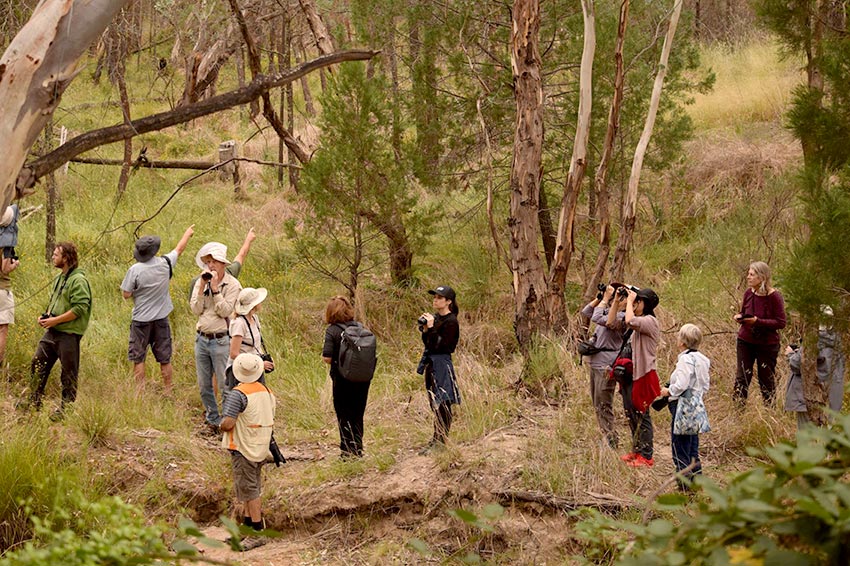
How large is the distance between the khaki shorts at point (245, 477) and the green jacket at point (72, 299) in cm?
238

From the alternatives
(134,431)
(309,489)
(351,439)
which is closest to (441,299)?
(351,439)

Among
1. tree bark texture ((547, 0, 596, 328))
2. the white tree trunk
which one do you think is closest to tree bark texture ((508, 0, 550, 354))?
tree bark texture ((547, 0, 596, 328))

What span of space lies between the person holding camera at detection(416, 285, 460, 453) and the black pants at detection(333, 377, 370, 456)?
54 centimetres

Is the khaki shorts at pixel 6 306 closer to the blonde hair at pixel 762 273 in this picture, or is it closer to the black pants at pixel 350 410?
the black pants at pixel 350 410

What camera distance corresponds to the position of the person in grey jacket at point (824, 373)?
271 inches

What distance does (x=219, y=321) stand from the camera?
8.19 m

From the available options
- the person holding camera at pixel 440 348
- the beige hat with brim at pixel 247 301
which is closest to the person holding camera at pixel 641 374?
the person holding camera at pixel 440 348

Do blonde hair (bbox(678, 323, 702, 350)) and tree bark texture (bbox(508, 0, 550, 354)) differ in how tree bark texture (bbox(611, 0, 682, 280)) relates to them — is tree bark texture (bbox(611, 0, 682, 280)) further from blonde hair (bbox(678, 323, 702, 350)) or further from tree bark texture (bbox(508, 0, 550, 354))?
blonde hair (bbox(678, 323, 702, 350))

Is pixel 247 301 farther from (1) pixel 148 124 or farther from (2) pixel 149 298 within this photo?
(1) pixel 148 124

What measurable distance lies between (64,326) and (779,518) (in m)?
7.48

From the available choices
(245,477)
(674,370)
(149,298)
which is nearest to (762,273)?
(674,370)

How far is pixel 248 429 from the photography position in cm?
686

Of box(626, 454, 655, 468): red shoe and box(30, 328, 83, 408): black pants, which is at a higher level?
box(30, 328, 83, 408): black pants

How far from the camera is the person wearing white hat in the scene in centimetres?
678
